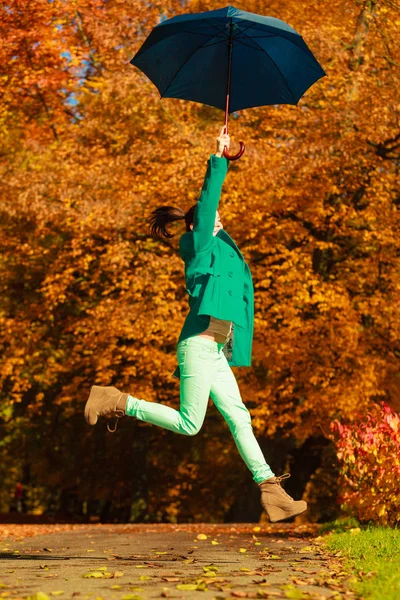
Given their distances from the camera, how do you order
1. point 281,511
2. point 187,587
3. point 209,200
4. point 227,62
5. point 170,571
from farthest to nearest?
1. point 227,62
2. point 281,511
3. point 209,200
4. point 170,571
5. point 187,587

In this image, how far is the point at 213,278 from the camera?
578cm

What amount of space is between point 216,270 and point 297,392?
37.9ft

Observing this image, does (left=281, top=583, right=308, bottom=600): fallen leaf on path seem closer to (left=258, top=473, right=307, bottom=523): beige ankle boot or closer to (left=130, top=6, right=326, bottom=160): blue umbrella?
(left=258, top=473, right=307, bottom=523): beige ankle boot

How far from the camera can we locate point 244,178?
Result: 16281 millimetres

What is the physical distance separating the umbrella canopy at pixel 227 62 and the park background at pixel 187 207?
772 cm

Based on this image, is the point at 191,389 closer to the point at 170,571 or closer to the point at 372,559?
the point at 170,571

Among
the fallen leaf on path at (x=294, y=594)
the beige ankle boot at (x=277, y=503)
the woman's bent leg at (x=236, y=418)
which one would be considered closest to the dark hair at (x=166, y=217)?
the woman's bent leg at (x=236, y=418)

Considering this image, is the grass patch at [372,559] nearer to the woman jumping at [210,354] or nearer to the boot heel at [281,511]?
the boot heel at [281,511]

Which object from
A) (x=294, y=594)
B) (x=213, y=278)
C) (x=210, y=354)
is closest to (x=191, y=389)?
(x=210, y=354)

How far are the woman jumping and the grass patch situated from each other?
59 cm

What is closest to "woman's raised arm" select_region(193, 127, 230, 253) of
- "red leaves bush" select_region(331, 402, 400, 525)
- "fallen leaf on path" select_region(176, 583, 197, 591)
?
"fallen leaf on path" select_region(176, 583, 197, 591)

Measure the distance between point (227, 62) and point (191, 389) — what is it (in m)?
2.78

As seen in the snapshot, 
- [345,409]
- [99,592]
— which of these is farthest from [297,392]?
[99,592]

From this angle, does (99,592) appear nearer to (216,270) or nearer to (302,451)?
(216,270)
